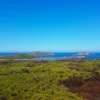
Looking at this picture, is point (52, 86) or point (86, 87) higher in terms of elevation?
point (52, 86)

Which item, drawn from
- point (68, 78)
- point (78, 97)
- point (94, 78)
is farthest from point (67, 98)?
point (94, 78)

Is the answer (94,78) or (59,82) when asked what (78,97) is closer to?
(59,82)

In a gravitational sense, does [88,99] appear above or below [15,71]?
below

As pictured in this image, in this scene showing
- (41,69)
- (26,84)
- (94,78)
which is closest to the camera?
(26,84)

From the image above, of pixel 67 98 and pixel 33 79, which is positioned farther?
Result: pixel 33 79

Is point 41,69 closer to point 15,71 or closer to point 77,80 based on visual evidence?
point 15,71

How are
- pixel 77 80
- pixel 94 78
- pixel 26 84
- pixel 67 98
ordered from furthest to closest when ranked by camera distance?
1. pixel 94 78
2. pixel 77 80
3. pixel 26 84
4. pixel 67 98

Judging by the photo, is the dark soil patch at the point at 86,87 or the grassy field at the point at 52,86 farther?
the dark soil patch at the point at 86,87

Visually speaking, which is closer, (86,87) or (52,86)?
(52,86)
